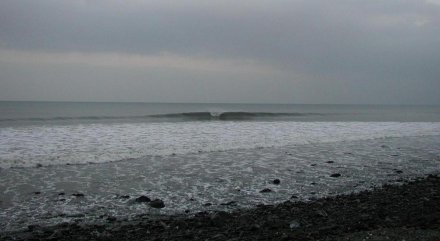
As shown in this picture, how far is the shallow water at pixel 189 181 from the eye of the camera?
8.08 metres

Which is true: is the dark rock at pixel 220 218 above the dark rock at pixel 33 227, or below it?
above

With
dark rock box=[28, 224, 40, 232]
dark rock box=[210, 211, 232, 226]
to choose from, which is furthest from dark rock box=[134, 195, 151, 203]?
dark rock box=[28, 224, 40, 232]

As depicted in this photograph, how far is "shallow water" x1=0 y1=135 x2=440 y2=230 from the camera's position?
8078 millimetres

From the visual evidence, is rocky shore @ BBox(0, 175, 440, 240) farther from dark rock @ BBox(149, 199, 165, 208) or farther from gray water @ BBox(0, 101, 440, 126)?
gray water @ BBox(0, 101, 440, 126)

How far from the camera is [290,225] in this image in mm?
6715

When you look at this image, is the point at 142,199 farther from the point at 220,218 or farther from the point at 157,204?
the point at 220,218

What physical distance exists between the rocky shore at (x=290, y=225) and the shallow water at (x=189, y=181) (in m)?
0.66

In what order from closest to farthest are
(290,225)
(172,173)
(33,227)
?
1. (290,225)
2. (33,227)
3. (172,173)

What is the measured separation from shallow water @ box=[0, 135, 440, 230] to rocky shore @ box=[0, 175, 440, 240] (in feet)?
2.15

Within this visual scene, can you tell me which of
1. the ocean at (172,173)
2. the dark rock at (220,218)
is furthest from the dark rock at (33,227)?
the dark rock at (220,218)

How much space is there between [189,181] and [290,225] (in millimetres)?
4622

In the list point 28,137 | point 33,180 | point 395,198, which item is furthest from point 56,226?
point 28,137

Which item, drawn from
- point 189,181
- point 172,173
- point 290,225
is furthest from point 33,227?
point 172,173

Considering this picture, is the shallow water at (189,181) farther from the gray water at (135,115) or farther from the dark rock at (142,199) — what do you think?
the gray water at (135,115)
